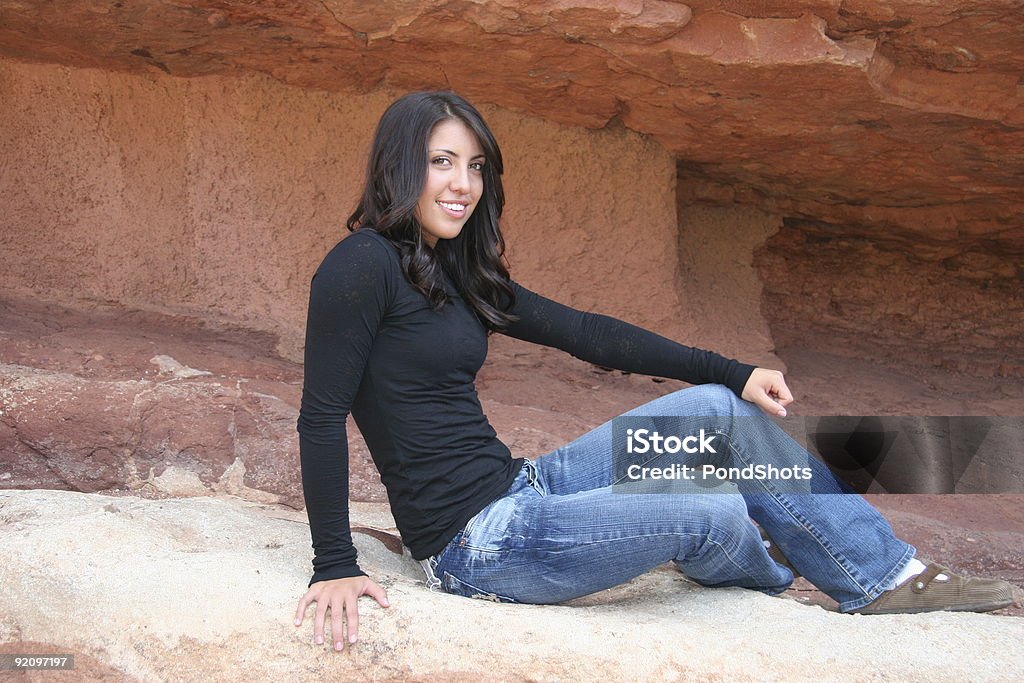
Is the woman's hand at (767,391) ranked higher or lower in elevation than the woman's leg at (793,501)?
higher

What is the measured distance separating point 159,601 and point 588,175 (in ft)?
8.63

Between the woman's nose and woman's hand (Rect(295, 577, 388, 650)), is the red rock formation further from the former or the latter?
woman's hand (Rect(295, 577, 388, 650))

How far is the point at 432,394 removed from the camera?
6.05 ft

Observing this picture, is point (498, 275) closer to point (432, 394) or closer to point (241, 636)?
point (432, 394)

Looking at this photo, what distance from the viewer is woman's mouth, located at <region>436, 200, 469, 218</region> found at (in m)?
1.93

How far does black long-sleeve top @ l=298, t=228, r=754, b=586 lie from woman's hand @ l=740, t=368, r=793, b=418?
0.10ft

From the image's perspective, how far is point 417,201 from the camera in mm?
1891

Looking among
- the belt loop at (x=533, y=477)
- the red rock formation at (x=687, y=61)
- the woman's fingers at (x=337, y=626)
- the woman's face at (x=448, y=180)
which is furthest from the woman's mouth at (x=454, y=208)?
the red rock formation at (x=687, y=61)

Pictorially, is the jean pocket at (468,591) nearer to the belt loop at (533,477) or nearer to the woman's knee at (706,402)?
the belt loop at (533,477)

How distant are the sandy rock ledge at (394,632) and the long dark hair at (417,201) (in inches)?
22.5

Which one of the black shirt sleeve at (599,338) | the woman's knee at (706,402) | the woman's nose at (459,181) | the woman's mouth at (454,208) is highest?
the woman's nose at (459,181)

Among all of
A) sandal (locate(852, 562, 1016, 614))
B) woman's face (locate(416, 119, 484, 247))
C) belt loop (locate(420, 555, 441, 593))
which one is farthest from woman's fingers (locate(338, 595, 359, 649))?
sandal (locate(852, 562, 1016, 614))

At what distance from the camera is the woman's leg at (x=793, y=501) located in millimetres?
1942

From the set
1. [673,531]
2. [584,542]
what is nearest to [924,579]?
[673,531]
